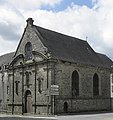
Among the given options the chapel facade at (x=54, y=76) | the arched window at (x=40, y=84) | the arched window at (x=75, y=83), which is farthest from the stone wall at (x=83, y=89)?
the arched window at (x=40, y=84)

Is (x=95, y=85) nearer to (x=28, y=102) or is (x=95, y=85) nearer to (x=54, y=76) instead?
(x=54, y=76)

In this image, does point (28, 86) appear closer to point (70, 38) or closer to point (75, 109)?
point (75, 109)

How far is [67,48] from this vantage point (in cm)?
4462

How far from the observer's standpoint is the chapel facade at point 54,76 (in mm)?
38969

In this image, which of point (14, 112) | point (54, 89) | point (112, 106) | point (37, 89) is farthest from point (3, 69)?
point (54, 89)

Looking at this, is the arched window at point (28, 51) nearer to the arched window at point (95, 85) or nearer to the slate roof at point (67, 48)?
the slate roof at point (67, 48)

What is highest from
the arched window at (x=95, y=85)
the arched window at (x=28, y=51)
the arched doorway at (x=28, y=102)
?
the arched window at (x=28, y=51)

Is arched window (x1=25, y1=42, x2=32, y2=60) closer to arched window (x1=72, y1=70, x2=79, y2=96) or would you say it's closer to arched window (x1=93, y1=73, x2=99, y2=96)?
arched window (x1=72, y1=70, x2=79, y2=96)

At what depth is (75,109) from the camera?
41188 millimetres

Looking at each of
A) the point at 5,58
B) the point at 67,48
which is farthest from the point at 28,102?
the point at 5,58

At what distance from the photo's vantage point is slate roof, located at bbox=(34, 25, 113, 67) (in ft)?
135

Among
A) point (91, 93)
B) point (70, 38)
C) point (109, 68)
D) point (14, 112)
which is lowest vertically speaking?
point (14, 112)

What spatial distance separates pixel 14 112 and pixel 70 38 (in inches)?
606

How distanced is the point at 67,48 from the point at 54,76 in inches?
296
